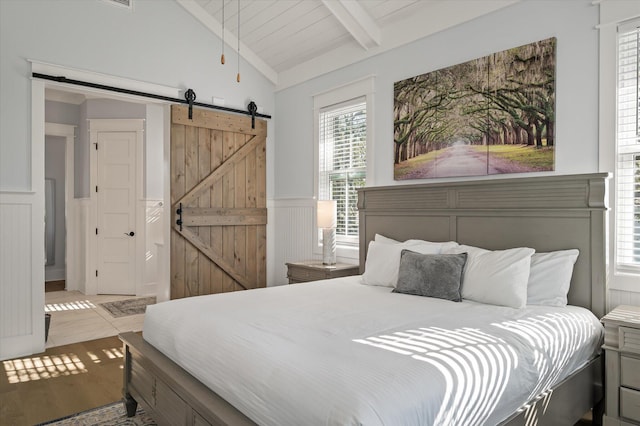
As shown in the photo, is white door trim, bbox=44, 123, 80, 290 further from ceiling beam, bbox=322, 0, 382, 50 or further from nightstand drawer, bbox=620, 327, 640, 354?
nightstand drawer, bbox=620, 327, 640, 354

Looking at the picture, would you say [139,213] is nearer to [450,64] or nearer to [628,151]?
[450,64]

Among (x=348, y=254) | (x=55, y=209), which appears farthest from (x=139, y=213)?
(x=348, y=254)

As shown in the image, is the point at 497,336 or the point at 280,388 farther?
the point at 497,336

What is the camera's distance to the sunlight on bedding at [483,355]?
57.2 inches

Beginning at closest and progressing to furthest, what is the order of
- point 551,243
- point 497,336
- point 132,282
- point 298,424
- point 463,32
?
point 298,424 → point 497,336 → point 551,243 → point 463,32 → point 132,282

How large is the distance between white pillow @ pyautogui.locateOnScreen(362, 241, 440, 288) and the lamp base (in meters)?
0.95

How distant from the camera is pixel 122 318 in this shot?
4.81m

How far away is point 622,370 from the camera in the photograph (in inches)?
86.2

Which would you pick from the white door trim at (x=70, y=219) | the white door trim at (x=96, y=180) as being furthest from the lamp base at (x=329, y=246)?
the white door trim at (x=70, y=219)

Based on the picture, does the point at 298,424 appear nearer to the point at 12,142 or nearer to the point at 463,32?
the point at 463,32

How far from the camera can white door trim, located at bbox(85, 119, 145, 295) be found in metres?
6.15

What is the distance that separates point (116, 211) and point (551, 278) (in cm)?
578

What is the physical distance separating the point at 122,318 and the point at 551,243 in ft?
14.5

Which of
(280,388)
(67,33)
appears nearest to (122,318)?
(67,33)
